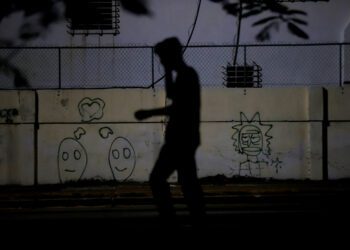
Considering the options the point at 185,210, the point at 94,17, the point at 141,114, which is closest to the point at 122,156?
the point at 185,210

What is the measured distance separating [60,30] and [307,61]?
682cm

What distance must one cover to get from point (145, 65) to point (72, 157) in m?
2.99

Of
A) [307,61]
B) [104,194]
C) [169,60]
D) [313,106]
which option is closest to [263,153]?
[313,106]

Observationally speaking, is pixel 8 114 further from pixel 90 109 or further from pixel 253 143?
pixel 253 143

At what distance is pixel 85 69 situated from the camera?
13664 millimetres

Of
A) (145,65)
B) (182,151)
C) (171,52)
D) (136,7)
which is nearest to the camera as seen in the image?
(182,151)

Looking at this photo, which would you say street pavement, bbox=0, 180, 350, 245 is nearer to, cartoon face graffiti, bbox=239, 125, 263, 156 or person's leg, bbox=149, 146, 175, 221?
person's leg, bbox=149, 146, 175, 221

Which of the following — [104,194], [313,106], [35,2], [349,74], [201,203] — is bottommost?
[104,194]

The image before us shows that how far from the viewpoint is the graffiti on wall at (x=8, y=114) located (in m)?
11.6

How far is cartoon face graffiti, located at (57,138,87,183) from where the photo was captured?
11.7m

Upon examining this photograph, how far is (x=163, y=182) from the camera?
441 centimetres

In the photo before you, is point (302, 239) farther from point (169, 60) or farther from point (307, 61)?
point (307, 61)

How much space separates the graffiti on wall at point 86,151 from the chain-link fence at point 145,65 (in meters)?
1.58

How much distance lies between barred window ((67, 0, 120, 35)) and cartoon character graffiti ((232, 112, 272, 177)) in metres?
4.91
